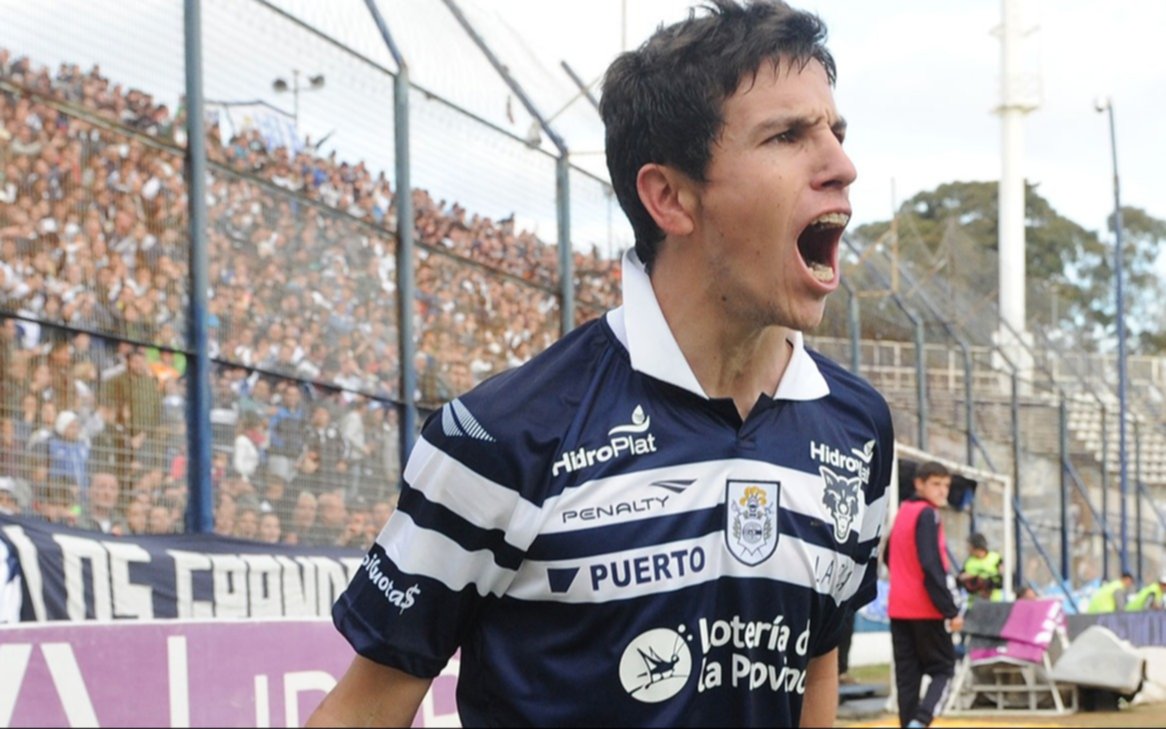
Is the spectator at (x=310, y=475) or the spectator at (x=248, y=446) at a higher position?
the spectator at (x=248, y=446)

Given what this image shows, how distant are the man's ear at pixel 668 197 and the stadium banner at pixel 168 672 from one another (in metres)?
4.63

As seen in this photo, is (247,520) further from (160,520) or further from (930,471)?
(930,471)

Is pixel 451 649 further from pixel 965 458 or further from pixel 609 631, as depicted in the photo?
pixel 965 458

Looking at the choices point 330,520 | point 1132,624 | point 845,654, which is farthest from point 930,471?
point 1132,624

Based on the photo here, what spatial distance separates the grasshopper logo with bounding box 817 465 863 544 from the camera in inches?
115

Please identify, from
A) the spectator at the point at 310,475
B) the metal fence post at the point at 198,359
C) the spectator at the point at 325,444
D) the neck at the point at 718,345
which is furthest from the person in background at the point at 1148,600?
the neck at the point at 718,345

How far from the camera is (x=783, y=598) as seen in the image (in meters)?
2.77

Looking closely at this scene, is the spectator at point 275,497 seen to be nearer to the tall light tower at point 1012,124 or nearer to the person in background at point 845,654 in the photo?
the person in background at point 845,654

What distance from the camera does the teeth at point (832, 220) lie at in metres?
2.79

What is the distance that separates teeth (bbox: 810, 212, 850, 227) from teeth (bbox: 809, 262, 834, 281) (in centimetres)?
8

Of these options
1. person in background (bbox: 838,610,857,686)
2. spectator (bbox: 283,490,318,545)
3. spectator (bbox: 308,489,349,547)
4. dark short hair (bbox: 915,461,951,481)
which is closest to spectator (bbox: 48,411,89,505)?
spectator (bbox: 283,490,318,545)

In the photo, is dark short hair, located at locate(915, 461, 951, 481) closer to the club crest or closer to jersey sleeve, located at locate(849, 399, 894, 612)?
jersey sleeve, located at locate(849, 399, 894, 612)

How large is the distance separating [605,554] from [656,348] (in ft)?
1.25

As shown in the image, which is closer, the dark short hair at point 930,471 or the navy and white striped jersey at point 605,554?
the navy and white striped jersey at point 605,554
